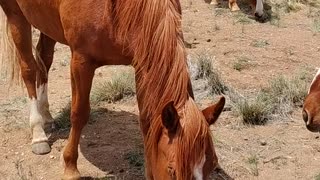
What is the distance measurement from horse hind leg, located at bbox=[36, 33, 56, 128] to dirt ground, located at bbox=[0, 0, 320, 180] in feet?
0.60

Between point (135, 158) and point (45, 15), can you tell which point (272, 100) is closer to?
point (135, 158)

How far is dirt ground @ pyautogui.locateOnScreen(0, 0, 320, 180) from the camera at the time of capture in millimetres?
3883

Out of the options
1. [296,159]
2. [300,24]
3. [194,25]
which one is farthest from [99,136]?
[300,24]

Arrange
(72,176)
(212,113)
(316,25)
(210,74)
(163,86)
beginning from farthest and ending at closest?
(316,25), (210,74), (72,176), (163,86), (212,113)

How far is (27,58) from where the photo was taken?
4.33 m

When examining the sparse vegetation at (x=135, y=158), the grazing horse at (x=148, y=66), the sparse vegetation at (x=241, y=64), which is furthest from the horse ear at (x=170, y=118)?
the sparse vegetation at (x=241, y=64)

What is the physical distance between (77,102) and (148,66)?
802mm

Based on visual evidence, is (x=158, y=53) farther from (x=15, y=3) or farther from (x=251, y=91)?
(x=251, y=91)

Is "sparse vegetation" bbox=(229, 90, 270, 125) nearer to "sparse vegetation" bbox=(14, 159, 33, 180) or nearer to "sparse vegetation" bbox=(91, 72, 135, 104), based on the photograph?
"sparse vegetation" bbox=(91, 72, 135, 104)

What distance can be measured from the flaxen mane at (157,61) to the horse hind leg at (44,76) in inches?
62.2

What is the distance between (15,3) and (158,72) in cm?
187

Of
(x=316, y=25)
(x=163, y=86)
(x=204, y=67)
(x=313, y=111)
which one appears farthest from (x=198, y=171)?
(x=316, y=25)

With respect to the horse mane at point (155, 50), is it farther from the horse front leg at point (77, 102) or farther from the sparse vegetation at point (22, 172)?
the sparse vegetation at point (22, 172)

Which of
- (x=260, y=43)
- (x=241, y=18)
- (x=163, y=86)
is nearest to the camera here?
(x=163, y=86)
